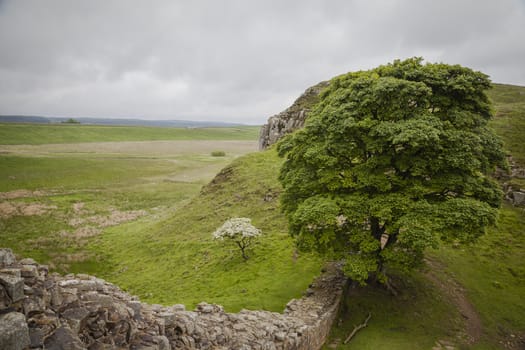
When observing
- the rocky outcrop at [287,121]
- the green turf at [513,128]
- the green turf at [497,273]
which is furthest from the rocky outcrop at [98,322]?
the rocky outcrop at [287,121]

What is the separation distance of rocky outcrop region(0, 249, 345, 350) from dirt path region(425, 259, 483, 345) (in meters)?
13.4

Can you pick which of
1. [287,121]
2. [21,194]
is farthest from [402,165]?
[21,194]

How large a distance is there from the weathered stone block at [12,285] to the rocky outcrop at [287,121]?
6850cm

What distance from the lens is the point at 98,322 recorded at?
9.17 meters

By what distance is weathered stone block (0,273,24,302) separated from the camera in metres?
7.52

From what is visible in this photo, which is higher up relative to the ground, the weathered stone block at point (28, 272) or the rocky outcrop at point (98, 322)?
the weathered stone block at point (28, 272)

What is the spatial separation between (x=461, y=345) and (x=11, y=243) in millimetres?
50797

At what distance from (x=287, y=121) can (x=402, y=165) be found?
60.7 metres

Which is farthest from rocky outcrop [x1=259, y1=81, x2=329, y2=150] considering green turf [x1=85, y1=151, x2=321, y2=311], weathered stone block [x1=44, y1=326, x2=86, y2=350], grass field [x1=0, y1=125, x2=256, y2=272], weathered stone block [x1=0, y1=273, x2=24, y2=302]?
weathered stone block [x1=0, y1=273, x2=24, y2=302]

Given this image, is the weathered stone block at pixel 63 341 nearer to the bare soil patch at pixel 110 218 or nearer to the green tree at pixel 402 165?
the green tree at pixel 402 165

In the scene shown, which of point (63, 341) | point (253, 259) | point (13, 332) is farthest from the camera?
point (253, 259)

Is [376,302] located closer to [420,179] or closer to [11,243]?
[420,179]

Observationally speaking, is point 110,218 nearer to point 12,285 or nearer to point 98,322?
point 98,322

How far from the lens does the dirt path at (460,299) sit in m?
21.1
